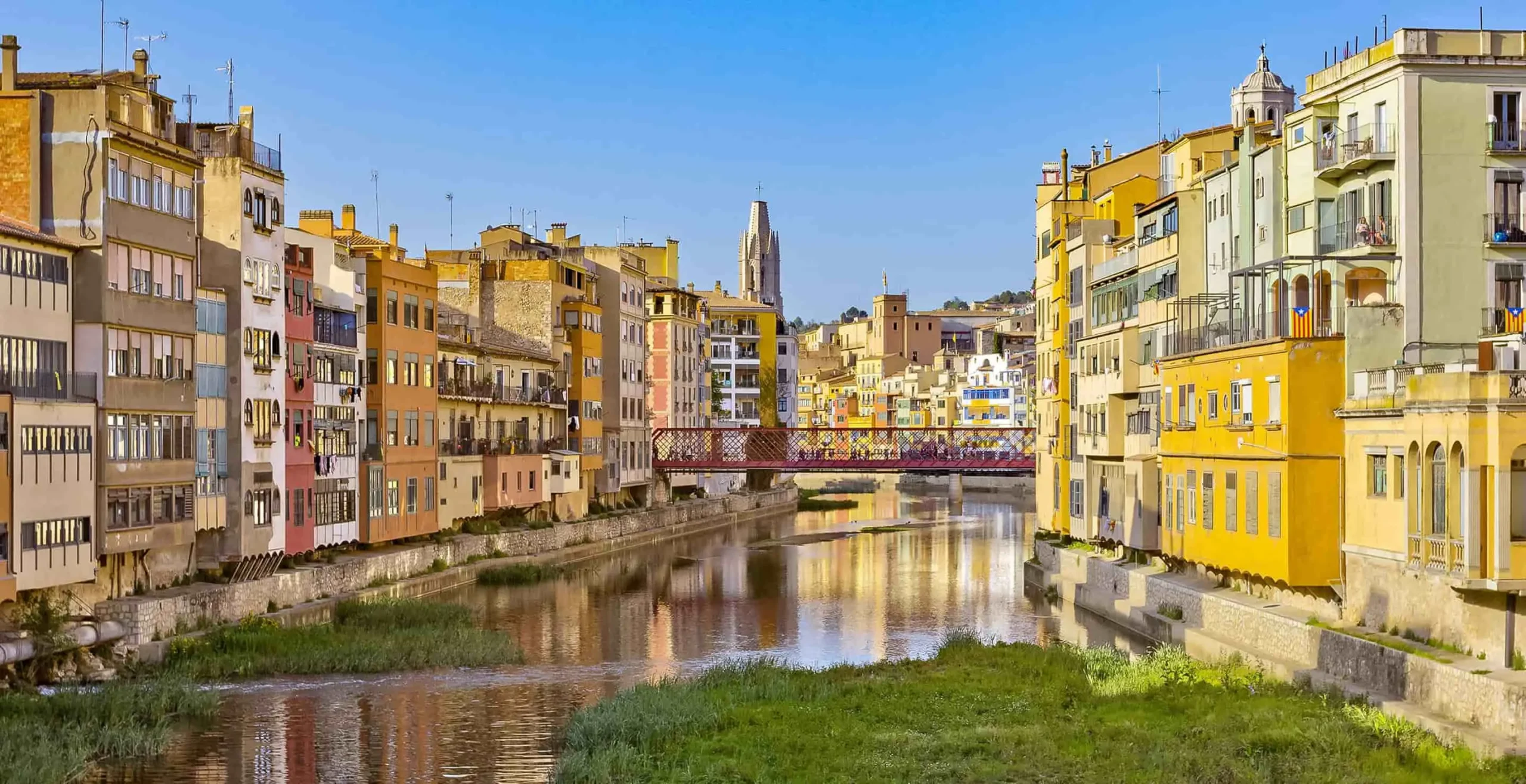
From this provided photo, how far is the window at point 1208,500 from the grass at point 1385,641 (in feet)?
19.7

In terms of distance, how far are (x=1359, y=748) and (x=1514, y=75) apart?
15933 mm

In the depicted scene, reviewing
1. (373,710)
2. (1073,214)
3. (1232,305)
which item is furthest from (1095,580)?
(373,710)

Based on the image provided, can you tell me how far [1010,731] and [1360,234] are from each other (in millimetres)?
14296

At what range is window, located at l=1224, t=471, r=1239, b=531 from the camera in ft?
125

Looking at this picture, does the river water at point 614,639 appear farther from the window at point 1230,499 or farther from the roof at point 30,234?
the roof at point 30,234

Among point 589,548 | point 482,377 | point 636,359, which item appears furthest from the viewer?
point 636,359

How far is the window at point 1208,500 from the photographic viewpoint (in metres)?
40.0

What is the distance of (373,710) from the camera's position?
33.2 metres

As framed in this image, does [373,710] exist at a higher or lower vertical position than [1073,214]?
lower

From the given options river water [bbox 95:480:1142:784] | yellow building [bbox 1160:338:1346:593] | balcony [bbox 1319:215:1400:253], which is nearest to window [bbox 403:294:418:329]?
river water [bbox 95:480:1142:784]

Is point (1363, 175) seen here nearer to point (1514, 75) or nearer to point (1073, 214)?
point (1514, 75)

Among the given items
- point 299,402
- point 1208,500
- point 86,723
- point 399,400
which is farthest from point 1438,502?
point 399,400

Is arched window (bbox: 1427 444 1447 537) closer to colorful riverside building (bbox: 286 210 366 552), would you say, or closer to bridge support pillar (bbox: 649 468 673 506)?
colorful riverside building (bbox: 286 210 366 552)

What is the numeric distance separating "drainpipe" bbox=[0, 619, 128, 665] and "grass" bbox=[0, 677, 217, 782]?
0.89 meters
